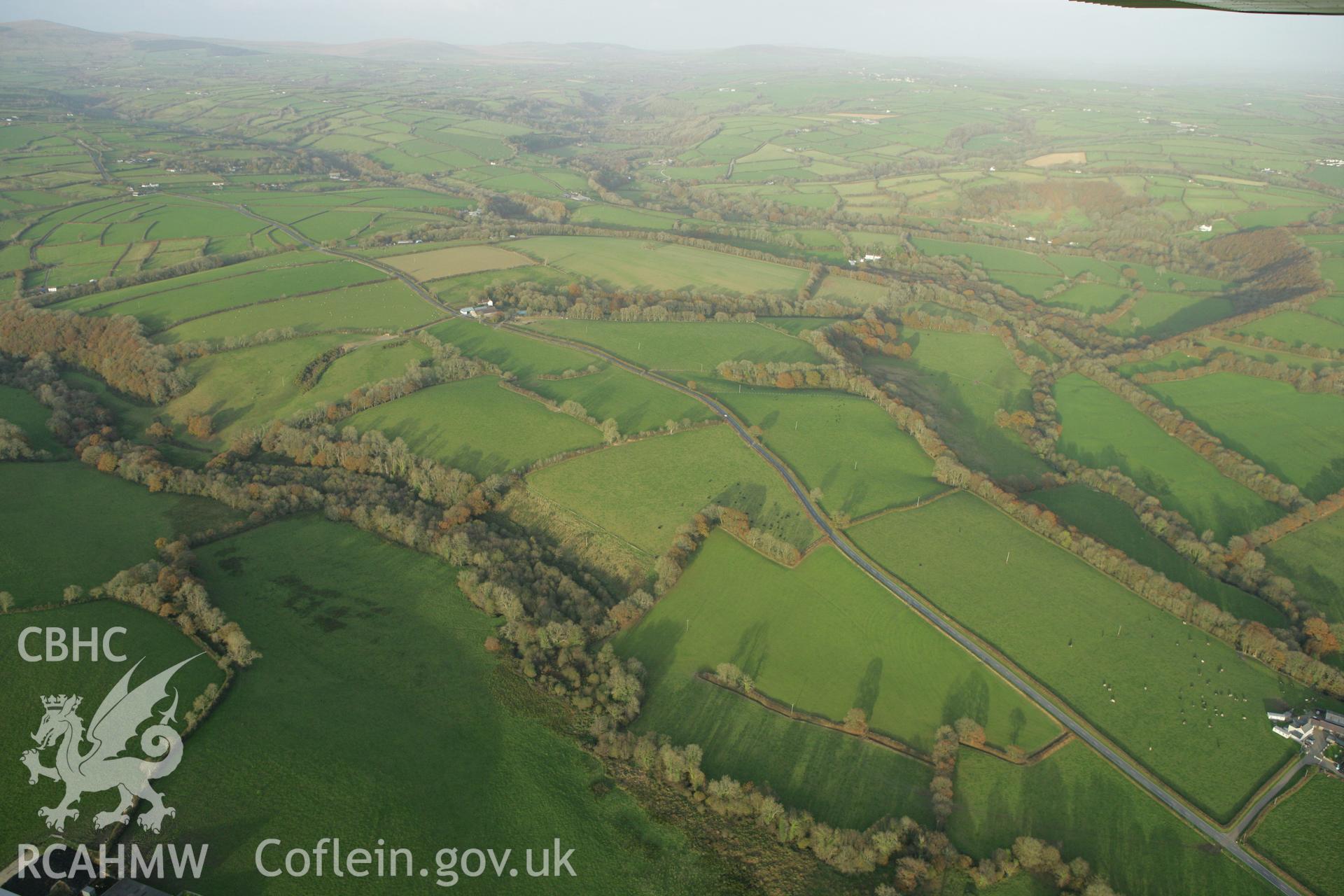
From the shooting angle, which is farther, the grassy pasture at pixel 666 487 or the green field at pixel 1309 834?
the grassy pasture at pixel 666 487

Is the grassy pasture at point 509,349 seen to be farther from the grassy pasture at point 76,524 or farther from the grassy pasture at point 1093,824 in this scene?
A: the grassy pasture at point 1093,824

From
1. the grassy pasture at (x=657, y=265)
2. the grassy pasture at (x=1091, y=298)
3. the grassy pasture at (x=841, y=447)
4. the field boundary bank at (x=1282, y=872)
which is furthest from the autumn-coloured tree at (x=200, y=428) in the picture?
the grassy pasture at (x=1091, y=298)

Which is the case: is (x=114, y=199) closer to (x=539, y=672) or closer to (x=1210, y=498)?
(x=539, y=672)

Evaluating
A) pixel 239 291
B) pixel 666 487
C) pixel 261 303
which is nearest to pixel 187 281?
pixel 239 291

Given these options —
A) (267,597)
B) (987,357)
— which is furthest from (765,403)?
(267,597)

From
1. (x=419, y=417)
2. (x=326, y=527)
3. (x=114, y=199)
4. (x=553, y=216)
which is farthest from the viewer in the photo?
(x=553, y=216)

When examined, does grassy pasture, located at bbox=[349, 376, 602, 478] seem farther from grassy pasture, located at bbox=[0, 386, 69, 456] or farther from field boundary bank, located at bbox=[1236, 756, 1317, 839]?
field boundary bank, located at bbox=[1236, 756, 1317, 839]
